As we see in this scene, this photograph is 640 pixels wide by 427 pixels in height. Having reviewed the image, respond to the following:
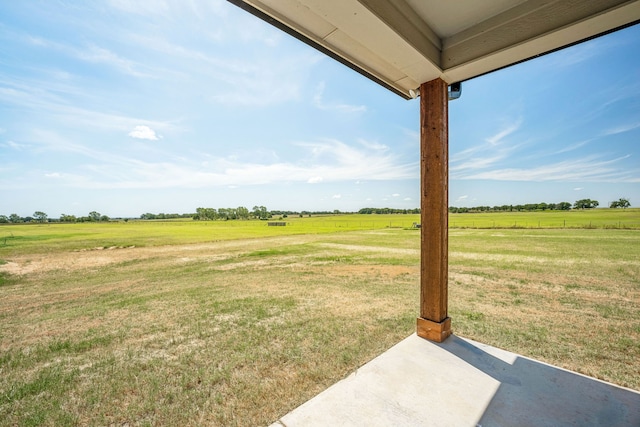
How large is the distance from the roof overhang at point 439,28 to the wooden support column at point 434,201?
31 centimetres

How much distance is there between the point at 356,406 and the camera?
1875 millimetres

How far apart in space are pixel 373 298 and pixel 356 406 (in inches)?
128

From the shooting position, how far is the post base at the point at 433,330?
9.28 ft

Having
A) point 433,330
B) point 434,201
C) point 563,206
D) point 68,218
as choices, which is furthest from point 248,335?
point 563,206

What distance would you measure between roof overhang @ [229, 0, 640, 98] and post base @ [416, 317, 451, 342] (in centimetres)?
292

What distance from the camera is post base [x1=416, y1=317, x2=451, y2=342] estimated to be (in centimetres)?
283

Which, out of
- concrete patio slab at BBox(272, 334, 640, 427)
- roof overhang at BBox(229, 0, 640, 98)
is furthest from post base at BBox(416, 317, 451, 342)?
roof overhang at BBox(229, 0, 640, 98)

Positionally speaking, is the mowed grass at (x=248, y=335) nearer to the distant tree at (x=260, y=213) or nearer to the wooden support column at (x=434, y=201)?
the wooden support column at (x=434, y=201)

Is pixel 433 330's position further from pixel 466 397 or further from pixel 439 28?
pixel 439 28

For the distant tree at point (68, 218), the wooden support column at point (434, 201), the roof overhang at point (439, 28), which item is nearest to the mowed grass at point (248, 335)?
the wooden support column at point (434, 201)

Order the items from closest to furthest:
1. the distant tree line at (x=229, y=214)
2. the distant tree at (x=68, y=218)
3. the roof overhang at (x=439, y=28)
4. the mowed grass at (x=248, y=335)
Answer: the roof overhang at (x=439, y=28) < the mowed grass at (x=248, y=335) < the distant tree at (x=68, y=218) < the distant tree line at (x=229, y=214)

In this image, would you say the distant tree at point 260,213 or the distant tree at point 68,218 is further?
the distant tree at point 260,213

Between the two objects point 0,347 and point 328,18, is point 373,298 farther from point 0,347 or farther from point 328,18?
point 0,347

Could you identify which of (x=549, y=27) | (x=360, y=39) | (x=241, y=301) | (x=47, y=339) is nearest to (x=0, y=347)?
(x=47, y=339)
